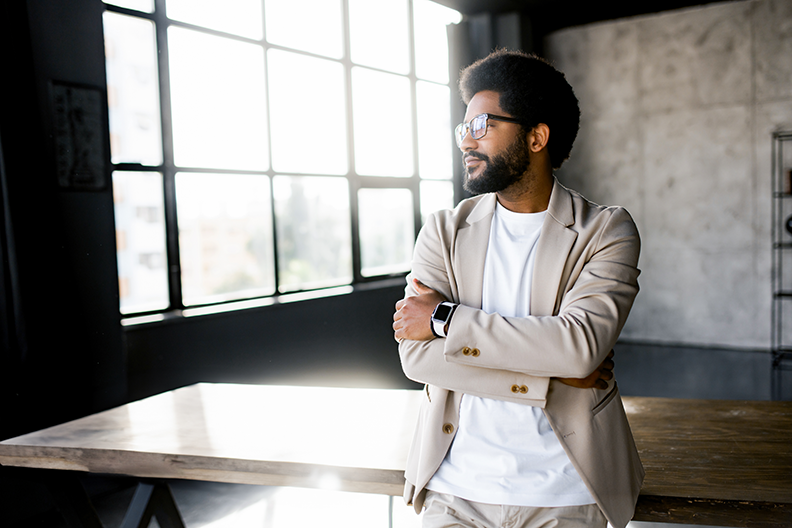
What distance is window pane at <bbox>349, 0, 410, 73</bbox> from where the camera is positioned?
520 cm

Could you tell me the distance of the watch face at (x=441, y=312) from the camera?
136 cm

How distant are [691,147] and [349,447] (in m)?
6.17

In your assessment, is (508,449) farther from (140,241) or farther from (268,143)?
(268,143)

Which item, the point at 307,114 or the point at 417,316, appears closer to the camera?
the point at 417,316

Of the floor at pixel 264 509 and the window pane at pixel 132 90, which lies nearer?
the floor at pixel 264 509

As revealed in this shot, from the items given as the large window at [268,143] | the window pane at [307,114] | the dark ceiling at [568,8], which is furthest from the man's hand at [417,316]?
the dark ceiling at [568,8]

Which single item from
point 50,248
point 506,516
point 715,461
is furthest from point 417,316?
point 50,248

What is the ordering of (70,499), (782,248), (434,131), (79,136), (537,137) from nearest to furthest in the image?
1. (537,137)
2. (70,499)
3. (79,136)
4. (434,131)
5. (782,248)

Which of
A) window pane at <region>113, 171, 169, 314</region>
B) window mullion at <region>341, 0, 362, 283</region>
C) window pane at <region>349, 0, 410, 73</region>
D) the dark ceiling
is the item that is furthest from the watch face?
the dark ceiling

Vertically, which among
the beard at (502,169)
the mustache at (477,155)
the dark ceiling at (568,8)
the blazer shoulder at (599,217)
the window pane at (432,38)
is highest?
the dark ceiling at (568,8)

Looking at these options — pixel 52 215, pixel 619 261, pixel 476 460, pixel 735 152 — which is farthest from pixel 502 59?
pixel 735 152

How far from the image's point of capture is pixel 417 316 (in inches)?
55.2

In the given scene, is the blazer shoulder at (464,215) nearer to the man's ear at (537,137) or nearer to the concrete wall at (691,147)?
the man's ear at (537,137)

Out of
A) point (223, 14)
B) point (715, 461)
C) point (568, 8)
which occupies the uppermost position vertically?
point (568, 8)
